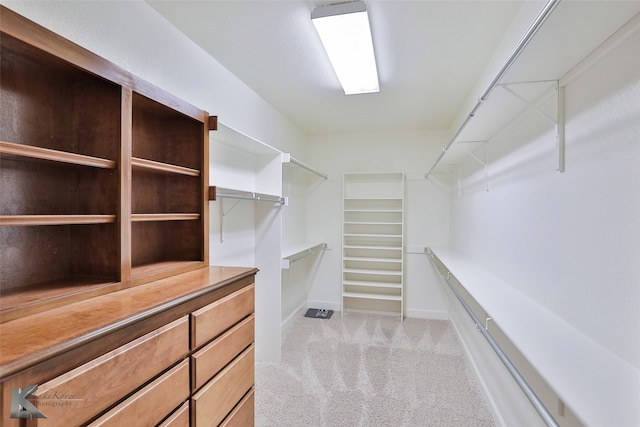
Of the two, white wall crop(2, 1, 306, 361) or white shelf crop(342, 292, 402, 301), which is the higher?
white wall crop(2, 1, 306, 361)

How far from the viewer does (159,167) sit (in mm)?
1462

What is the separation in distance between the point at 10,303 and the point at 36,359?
36 centimetres

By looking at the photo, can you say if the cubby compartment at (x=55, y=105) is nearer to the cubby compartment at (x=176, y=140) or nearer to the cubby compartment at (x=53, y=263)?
the cubby compartment at (x=53, y=263)

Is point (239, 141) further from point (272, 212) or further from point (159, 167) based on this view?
point (159, 167)

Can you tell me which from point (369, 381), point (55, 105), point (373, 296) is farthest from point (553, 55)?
point (373, 296)

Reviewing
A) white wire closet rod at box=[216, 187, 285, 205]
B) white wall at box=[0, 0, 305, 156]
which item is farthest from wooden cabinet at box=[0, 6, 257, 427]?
white wire closet rod at box=[216, 187, 285, 205]

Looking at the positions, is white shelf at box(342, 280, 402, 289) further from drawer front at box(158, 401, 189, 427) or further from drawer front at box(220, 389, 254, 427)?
drawer front at box(158, 401, 189, 427)

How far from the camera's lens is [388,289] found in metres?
4.18

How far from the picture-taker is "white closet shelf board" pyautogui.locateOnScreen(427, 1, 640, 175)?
3.10ft

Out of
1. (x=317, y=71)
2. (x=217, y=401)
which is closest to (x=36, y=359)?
(x=217, y=401)

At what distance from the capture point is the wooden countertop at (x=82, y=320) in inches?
28.4

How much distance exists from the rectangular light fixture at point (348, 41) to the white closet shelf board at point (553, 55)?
31.9 inches

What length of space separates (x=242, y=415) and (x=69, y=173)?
4.76 feet

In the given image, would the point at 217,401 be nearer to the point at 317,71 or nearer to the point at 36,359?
the point at 36,359
